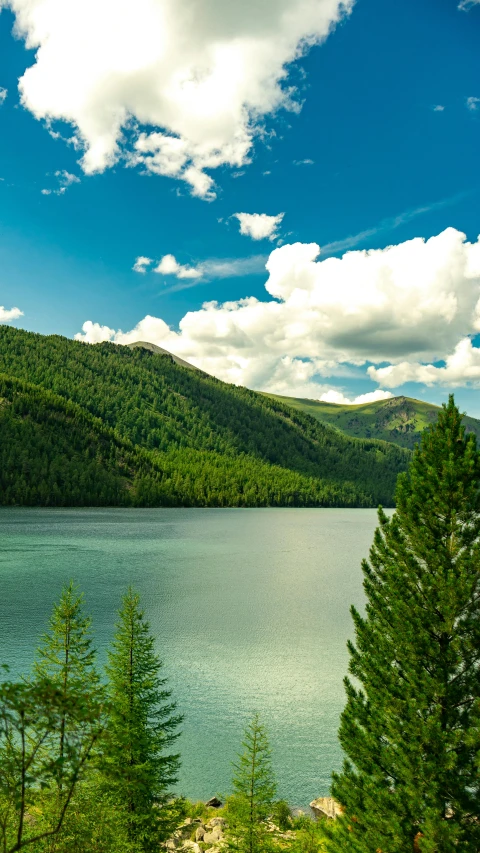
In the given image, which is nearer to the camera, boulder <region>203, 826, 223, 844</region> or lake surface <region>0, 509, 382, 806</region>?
boulder <region>203, 826, 223, 844</region>

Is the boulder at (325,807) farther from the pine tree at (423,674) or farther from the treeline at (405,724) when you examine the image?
the pine tree at (423,674)

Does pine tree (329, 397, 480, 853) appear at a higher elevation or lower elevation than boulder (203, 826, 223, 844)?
higher

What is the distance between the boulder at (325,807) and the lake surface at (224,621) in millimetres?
2882

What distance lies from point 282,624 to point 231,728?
26.9m

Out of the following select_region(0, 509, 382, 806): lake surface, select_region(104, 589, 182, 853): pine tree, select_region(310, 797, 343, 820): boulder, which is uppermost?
select_region(104, 589, 182, 853): pine tree

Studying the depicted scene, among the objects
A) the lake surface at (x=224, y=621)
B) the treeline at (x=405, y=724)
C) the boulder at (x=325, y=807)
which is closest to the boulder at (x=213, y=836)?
the treeline at (x=405, y=724)

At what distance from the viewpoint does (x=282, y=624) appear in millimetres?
61969

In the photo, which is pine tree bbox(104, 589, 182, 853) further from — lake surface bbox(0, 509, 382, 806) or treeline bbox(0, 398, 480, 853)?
lake surface bbox(0, 509, 382, 806)

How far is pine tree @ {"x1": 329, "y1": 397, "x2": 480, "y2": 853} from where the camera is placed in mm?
14977

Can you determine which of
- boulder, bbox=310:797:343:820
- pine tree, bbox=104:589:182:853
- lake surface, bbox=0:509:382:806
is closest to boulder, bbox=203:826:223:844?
pine tree, bbox=104:589:182:853

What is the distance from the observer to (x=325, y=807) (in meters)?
25.3

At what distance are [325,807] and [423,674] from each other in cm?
1422

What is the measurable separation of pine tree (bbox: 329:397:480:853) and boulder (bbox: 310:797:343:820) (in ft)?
25.9

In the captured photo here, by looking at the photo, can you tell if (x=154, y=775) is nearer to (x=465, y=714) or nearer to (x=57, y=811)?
(x=57, y=811)
